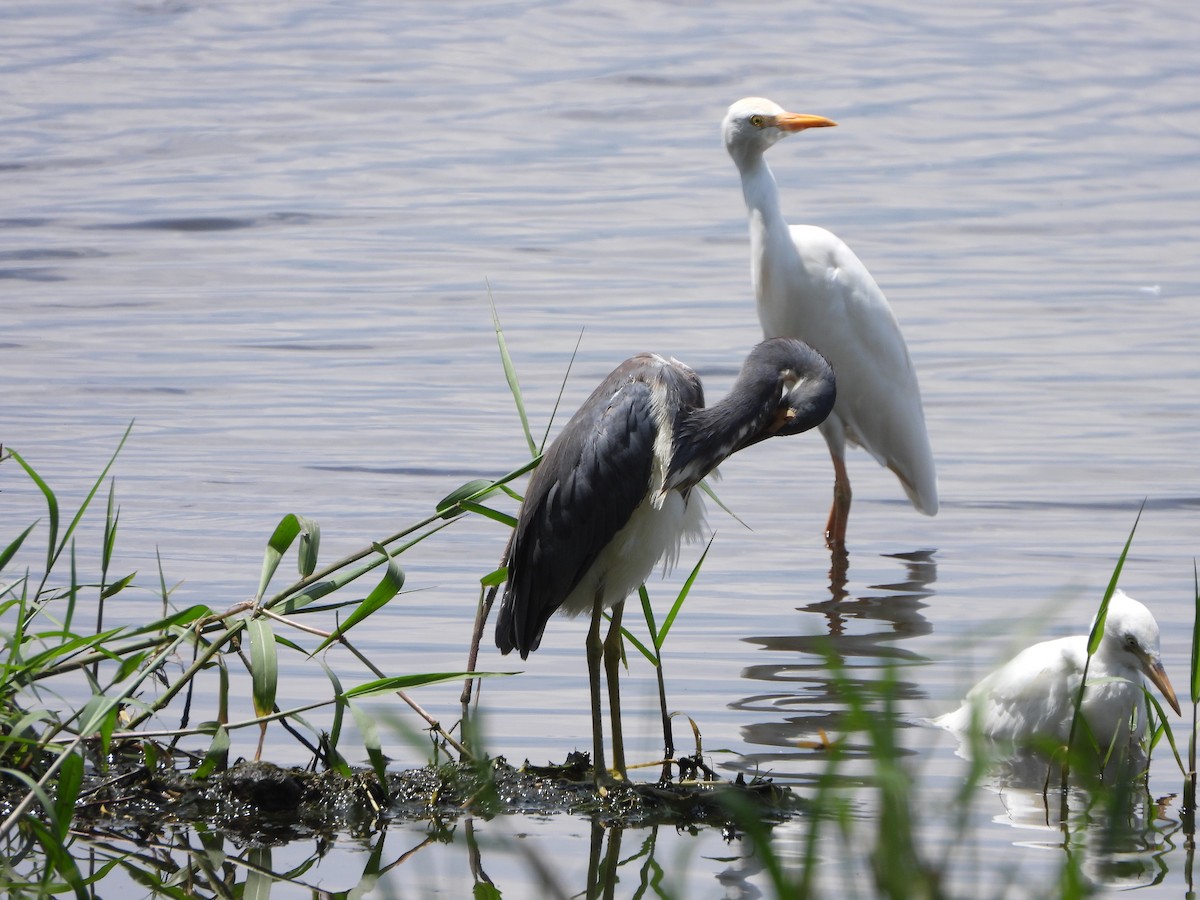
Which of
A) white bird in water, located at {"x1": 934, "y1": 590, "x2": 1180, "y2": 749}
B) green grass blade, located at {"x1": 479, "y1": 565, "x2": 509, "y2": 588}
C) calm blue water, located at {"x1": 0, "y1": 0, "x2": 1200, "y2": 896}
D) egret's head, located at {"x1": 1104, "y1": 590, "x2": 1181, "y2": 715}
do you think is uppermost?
green grass blade, located at {"x1": 479, "y1": 565, "x2": 509, "y2": 588}

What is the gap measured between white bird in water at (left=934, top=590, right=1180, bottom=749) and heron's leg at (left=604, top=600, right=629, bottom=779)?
0.97 meters

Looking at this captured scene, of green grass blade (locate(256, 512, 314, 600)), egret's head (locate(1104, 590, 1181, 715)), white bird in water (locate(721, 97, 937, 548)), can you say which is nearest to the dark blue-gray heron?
green grass blade (locate(256, 512, 314, 600))

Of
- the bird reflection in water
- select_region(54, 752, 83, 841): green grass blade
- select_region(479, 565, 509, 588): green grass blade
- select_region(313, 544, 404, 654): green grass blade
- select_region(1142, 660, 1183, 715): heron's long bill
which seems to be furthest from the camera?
the bird reflection in water

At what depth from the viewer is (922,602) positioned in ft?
21.7

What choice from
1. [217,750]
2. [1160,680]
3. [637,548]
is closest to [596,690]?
[637,548]

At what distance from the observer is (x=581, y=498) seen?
444 centimetres

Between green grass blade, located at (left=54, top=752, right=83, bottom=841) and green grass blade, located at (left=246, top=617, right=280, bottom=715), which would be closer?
green grass blade, located at (left=54, top=752, right=83, bottom=841)

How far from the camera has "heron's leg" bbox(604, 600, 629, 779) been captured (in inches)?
177

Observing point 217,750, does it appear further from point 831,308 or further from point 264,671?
point 831,308

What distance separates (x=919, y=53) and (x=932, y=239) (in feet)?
33.1

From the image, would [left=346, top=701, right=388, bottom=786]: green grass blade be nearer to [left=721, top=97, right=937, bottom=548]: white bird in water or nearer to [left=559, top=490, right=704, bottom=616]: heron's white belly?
[left=559, top=490, right=704, bottom=616]: heron's white belly

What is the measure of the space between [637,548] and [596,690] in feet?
1.20

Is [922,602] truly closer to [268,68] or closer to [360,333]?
[360,333]

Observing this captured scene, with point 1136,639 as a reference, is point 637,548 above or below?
above
